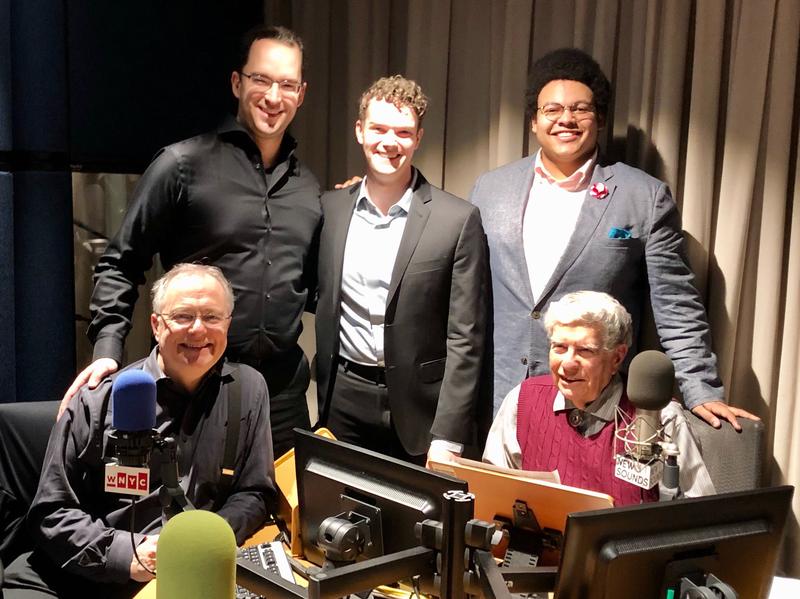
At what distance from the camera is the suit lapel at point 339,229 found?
3.05 meters

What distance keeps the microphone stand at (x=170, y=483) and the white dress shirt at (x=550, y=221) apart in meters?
1.63

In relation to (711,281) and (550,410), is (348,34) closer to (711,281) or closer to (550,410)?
(711,281)

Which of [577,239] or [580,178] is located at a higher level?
[580,178]

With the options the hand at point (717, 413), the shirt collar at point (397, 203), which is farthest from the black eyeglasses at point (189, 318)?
the hand at point (717, 413)

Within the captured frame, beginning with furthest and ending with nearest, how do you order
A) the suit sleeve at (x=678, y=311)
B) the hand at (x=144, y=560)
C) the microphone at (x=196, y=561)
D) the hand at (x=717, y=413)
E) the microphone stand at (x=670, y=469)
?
the suit sleeve at (x=678, y=311) < the hand at (x=717, y=413) < the hand at (x=144, y=560) < the microphone stand at (x=670, y=469) < the microphone at (x=196, y=561)

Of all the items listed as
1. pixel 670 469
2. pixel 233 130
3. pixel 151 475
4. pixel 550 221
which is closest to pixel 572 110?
pixel 550 221

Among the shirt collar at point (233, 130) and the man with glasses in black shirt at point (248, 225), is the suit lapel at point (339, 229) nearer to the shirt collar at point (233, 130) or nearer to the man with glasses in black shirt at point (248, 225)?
the man with glasses in black shirt at point (248, 225)

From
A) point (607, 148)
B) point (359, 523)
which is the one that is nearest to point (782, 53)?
point (607, 148)

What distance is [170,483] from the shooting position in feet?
5.55

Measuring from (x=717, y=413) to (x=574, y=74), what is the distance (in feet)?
3.78

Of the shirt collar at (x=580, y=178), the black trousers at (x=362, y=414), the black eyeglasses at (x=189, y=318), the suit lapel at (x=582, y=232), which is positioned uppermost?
the shirt collar at (x=580, y=178)

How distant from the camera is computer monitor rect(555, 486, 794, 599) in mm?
1604

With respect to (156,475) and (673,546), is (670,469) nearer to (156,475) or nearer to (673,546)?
(673,546)

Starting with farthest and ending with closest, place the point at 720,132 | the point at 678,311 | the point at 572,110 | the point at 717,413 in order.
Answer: the point at 720,132
the point at 572,110
the point at 678,311
the point at 717,413
